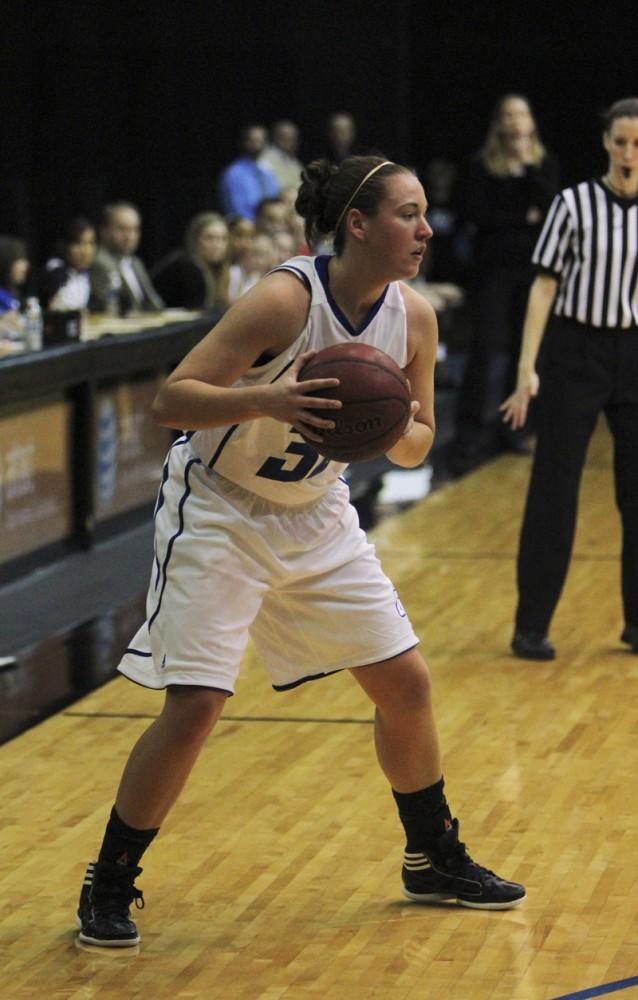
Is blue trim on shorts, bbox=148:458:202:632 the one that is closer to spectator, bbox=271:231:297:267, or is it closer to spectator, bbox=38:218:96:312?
spectator, bbox=38:218:96:312

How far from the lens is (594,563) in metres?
8.13

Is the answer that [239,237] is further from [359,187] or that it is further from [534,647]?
[359,187]

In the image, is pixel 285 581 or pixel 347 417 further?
pixel 285 581

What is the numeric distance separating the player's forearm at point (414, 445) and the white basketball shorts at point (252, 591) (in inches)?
6.6

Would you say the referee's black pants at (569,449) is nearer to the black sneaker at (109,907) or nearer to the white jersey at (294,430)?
the white jersey at (294,430)

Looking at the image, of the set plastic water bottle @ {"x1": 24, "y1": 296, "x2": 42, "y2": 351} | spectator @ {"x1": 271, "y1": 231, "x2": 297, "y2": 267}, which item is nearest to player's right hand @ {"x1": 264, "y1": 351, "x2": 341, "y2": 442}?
plastic water bottle @ {"x1": 24, "y1": 296, "x2": 42, "y2": 351}

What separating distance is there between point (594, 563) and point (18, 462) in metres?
2.47

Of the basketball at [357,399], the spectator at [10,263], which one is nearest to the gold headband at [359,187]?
the basketball at [357,399]

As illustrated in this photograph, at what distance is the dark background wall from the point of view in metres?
14.3

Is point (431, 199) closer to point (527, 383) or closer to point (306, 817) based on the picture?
point (527, 383)

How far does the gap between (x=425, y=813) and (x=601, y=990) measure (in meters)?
0.64

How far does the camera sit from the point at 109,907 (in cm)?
393

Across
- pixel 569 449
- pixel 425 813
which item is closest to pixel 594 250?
pixel 569 449

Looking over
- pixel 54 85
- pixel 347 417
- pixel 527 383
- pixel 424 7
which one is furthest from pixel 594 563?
pixel 424 7
